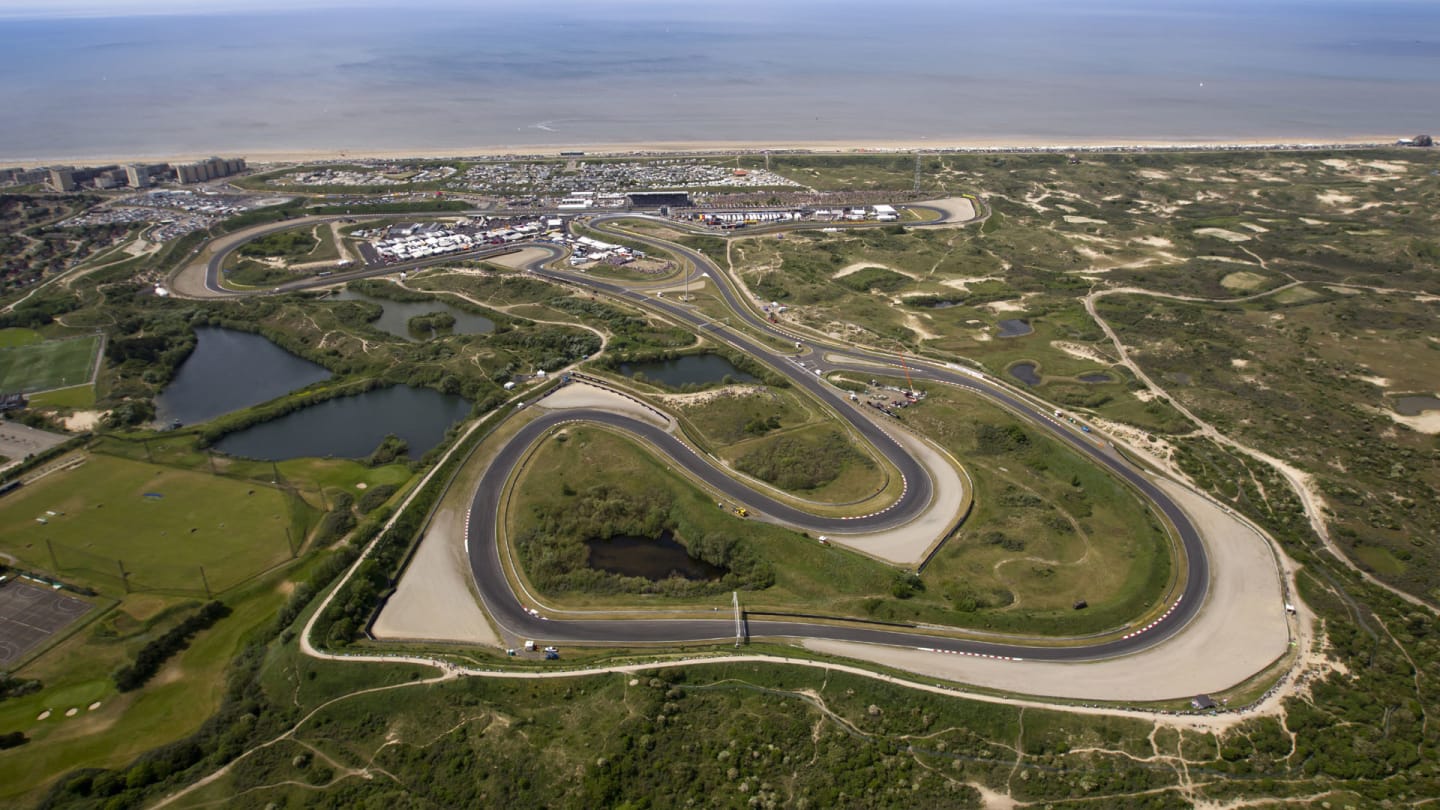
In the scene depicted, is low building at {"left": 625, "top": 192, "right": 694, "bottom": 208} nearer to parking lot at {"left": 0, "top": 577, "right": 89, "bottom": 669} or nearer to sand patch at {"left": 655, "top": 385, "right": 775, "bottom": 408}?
sand patch at {"left": 655, "top": 385, "right": 775, "bottom": 408}

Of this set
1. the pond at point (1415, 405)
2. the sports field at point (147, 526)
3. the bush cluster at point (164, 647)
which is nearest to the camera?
the bush cluster at point (164, 647)

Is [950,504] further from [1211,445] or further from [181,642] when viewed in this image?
[181,642]

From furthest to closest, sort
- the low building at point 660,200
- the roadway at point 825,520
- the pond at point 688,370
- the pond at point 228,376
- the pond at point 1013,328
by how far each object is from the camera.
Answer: the low building at point 660,200, the pond at point 1013,328, the pond at point 688,370, the pond at point 228,376, the roadway at point 825,520

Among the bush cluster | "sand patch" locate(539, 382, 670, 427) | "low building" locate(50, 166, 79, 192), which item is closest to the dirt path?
"sand patch" locate(539, 382, 670, 427)

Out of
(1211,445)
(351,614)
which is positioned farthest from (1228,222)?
(351,614)

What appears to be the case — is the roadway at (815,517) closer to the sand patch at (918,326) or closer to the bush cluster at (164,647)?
the sand patch at (918,326)

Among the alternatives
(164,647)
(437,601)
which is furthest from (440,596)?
(164,647)

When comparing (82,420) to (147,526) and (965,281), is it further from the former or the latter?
(965,281)

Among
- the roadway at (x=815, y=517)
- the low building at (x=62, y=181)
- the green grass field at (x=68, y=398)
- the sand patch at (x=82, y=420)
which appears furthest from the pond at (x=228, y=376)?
the low building at (x=62, y=181)
